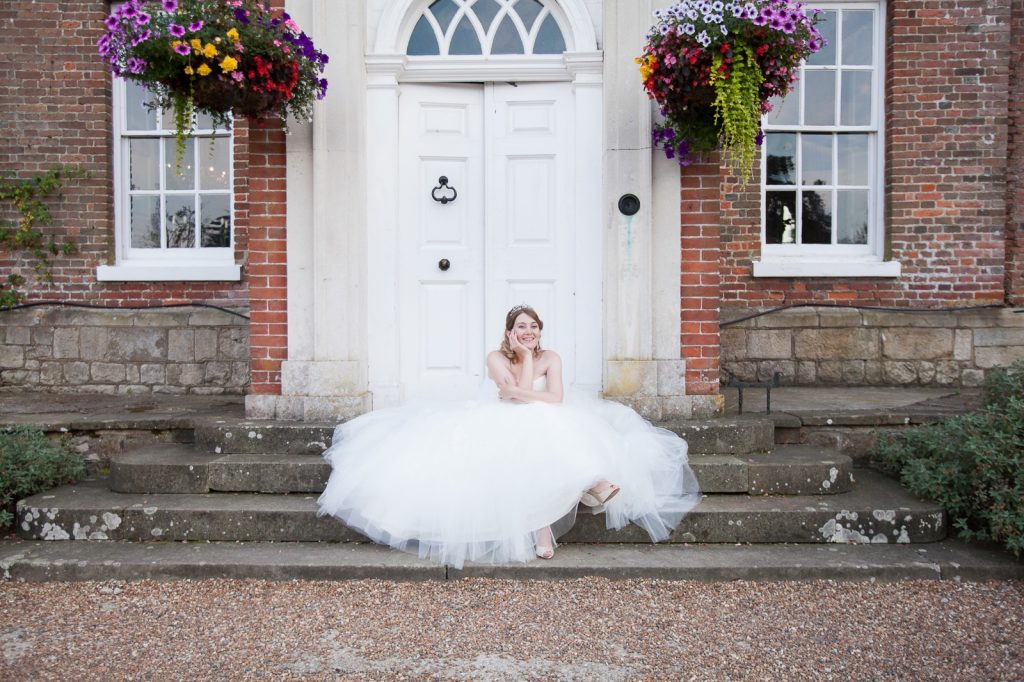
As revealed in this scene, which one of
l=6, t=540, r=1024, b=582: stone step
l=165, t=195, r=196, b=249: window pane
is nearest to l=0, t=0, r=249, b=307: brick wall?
l=165, t=195, r=196, b=249: window pane

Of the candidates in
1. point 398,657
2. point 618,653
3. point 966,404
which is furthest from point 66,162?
point 966,404

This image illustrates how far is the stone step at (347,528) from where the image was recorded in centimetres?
401

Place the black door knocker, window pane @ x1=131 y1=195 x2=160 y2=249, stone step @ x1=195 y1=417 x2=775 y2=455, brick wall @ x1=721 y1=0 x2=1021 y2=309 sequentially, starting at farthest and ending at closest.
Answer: window pane @ x1=131 y1=195 x2=160 y2=249
brick wall @ x1=721 y1=0 x2=1021 y2=309
the black door knocker
stone step @ x1=195 y1=417 x2=775 y2=455

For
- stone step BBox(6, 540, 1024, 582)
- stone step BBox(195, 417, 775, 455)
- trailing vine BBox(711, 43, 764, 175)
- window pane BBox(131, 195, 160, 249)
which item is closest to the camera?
stone step BBox(6, 540, 1024, 582)

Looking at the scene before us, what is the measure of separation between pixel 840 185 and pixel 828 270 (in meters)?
0.86

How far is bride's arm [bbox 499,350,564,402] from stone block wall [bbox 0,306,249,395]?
3.45 metres

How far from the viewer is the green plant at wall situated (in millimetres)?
6789

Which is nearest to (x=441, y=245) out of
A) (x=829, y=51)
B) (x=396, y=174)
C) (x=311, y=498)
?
(x=396, y=174)

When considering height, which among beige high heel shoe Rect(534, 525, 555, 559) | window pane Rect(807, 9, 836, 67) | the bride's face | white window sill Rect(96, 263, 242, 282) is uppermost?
window pane Rect(807, 9, 836, 67)

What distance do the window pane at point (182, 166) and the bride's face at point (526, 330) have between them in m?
4.26

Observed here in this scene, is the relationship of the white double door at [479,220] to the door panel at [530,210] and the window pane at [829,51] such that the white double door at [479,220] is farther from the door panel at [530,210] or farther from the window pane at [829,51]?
the window pane at [829,51]

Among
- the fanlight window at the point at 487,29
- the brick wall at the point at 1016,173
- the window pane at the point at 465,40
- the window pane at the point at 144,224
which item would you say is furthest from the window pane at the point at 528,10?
the brick wall at the point at 1016,173

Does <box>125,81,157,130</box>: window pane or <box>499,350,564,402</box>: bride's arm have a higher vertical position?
<box>125,81,157,130</box>: window pane

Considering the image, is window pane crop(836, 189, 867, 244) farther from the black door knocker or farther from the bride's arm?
the bride's arm
